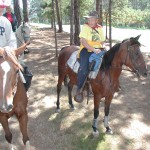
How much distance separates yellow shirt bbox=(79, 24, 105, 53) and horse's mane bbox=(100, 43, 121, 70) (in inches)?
12.9

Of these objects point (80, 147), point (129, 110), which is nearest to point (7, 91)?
point (80, 147)

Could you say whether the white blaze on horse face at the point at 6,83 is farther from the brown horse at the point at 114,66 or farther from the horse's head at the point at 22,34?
the horse's head at the point at 22,34

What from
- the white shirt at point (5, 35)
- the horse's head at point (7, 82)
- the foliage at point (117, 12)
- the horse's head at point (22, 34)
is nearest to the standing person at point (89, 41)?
the white shirt at point (5, 35)

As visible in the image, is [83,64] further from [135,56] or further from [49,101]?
A: [49,101]

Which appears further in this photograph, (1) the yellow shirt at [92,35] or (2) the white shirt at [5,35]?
(1) the yellow shirt at [92,35]

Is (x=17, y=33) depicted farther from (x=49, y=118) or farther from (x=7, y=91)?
(x=7, y=91)

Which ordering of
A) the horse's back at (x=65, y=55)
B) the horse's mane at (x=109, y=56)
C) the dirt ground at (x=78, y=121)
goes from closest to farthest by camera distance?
the horse's mane at (x=109, y=56) → the dirt ground at (x=78, y=121) → the horse's back at (x=65, y=55)

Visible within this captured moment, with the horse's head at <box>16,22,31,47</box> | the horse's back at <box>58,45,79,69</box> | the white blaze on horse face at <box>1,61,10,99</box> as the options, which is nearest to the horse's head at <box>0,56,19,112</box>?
the white blaze on horse face at <box>1,61,10,99</box>

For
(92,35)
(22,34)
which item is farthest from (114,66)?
(22,34)

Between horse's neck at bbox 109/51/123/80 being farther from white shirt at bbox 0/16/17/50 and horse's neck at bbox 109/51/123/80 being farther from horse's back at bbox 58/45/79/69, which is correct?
white shirt at bbox 0/16/17/50

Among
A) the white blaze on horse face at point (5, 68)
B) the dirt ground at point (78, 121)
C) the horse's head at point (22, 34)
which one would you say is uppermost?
the horse's head at point (22, 34)

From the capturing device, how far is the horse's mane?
626 cm

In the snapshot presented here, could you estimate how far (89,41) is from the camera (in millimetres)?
6410

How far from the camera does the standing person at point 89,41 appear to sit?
627 cm
